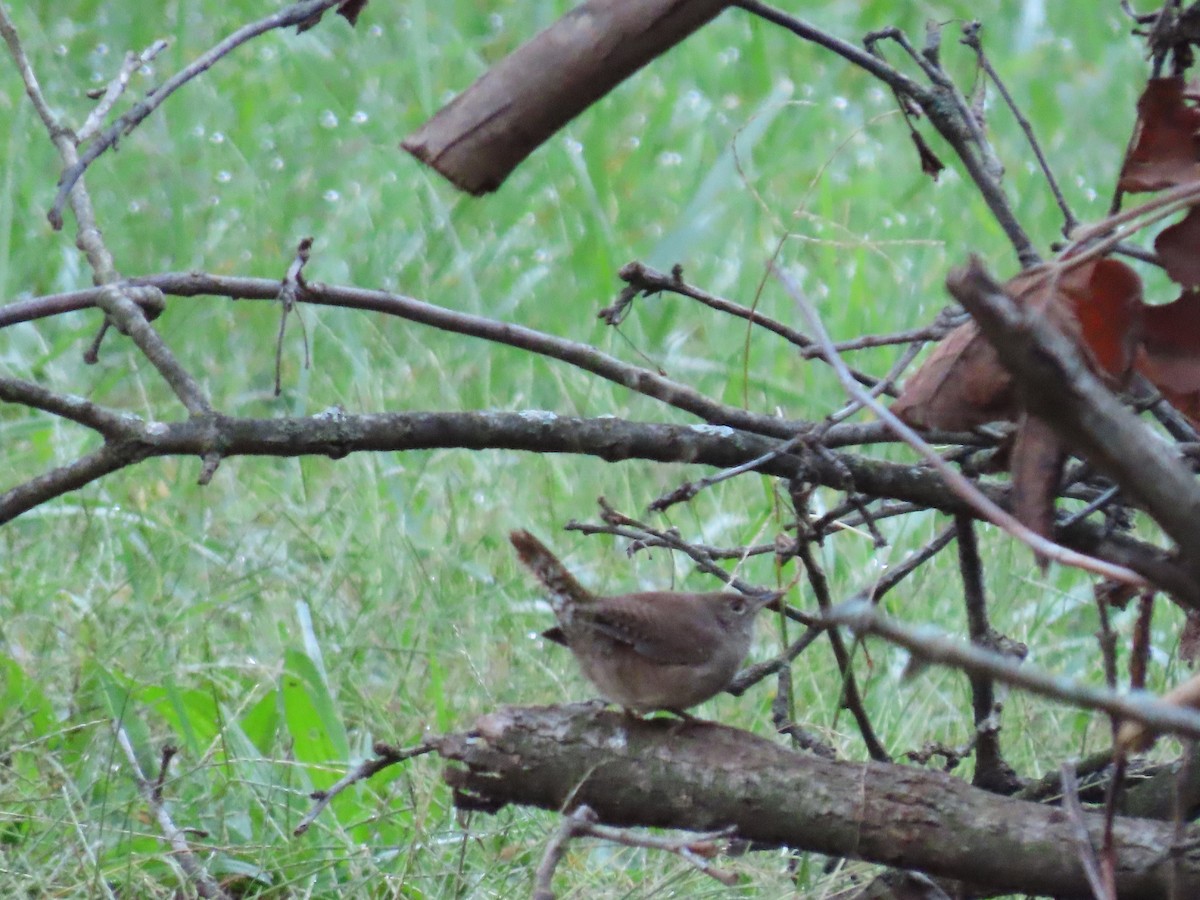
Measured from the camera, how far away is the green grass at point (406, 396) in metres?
2.82

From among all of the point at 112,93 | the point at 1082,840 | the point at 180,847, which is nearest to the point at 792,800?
the point at 1082,840

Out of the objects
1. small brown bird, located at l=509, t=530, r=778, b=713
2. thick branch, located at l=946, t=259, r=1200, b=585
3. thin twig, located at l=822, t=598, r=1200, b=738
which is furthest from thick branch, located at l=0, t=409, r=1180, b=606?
thin twig, located at l=822, t=598, r=1200, b=738

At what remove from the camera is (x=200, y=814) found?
9.45 feet

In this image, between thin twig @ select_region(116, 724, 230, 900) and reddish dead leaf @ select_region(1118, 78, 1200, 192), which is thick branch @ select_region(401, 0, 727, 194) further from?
thin twig @ select_region(116, 724, 230, 900)

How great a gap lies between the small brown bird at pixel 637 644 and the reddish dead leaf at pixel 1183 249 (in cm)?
93

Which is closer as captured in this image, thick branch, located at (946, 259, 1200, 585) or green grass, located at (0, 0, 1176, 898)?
thick branch, located at (946, 259, 1200, 585)

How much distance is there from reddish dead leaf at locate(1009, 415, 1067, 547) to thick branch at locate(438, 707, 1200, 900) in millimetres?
536

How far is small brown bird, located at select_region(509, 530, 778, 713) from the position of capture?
2.31 metres

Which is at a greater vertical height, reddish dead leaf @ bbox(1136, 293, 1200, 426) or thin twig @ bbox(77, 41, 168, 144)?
thin twig @ bbox(77, 41, 168, 144)

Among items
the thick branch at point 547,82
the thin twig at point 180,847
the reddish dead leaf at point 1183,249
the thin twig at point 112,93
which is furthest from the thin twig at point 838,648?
the thin twig at point 112,93

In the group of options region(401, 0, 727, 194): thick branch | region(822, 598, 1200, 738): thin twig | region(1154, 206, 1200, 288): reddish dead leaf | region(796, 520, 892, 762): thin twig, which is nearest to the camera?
region(822, 598, 1200, 738): thin twig

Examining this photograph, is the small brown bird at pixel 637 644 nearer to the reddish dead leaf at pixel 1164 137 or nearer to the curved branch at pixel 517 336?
the curved branch at pixel 517 336

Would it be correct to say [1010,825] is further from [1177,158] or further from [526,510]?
[526,510]

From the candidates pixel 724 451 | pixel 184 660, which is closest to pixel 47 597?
pixel 184 660
